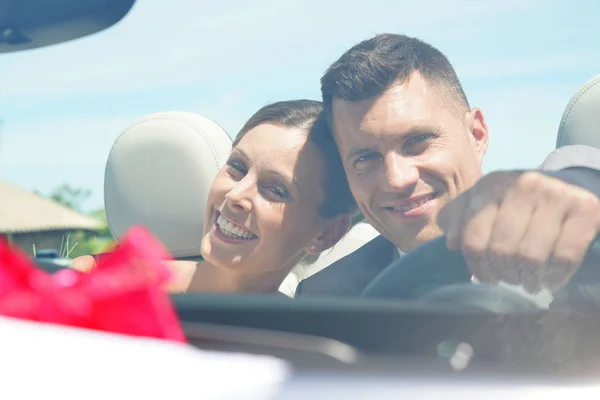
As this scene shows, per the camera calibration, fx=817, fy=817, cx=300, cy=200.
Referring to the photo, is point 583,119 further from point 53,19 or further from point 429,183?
point 53,19

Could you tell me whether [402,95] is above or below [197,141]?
above

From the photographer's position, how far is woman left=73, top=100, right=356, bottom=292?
1.92 m

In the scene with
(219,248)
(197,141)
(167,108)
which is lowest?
(219,248)

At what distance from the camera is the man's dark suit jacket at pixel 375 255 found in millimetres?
1336

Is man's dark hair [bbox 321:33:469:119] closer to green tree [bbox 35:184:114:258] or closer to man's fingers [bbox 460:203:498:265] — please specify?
man's fingers [bbox 460:203:498:265]

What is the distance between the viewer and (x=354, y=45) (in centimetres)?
150

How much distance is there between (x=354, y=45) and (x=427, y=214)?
1.19ft

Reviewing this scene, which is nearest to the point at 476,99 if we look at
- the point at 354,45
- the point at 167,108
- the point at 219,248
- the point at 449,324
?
the point at 354,45

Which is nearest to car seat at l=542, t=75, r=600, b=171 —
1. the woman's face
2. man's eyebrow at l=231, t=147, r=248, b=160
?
the woman's face

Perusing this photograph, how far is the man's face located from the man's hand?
212mm

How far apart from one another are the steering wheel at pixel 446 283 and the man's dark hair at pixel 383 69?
1.03 feet

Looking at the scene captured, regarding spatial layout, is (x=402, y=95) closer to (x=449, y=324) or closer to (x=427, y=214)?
(x=427, y=214)

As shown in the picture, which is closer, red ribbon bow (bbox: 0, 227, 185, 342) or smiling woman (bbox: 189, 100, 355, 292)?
red ribbon bow (bbox: 0, 227, 185, 342)

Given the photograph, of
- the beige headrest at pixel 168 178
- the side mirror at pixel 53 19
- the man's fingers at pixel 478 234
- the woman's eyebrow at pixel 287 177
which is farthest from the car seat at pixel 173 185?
the man's fingers at pixel 478 234
